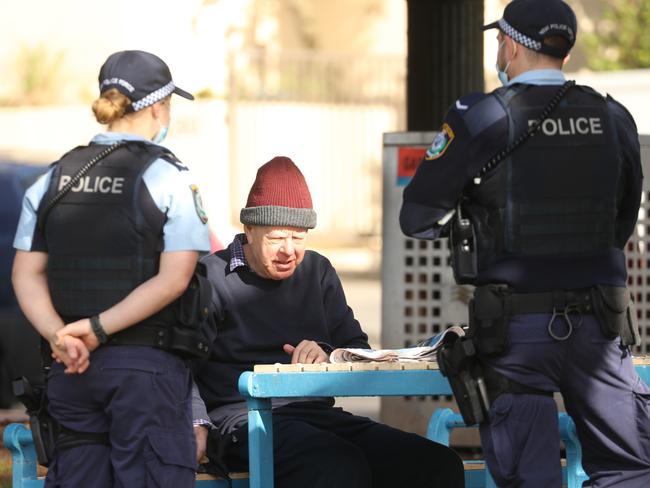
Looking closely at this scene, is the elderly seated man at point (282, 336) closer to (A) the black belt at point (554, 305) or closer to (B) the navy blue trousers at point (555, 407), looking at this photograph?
(B) the navy blue trousers at point (555, 407)

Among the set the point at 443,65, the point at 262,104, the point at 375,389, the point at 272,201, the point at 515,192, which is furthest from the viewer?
the point at 262,104

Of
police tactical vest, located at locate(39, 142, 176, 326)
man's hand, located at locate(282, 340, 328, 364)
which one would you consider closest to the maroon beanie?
man's hand, located at locate(282, 340, 328, 364)

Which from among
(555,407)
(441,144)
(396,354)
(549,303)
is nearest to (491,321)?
(549,303)

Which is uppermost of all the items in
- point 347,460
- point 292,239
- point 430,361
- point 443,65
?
point 443,65

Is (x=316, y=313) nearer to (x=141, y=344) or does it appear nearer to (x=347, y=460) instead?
(x=347, y=460)

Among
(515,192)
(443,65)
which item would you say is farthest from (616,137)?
(443,65)

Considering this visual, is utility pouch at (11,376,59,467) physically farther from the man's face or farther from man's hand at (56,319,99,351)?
the man's face

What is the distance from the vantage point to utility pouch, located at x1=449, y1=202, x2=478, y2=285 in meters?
3.89

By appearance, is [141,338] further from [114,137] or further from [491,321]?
[491,321]

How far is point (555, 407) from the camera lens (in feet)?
12.5

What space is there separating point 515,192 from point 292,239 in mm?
1017

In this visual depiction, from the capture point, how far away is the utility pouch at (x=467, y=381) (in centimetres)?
382

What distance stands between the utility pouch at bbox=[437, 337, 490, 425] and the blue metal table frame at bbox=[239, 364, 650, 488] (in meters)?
0.25

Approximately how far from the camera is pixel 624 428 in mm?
3826
